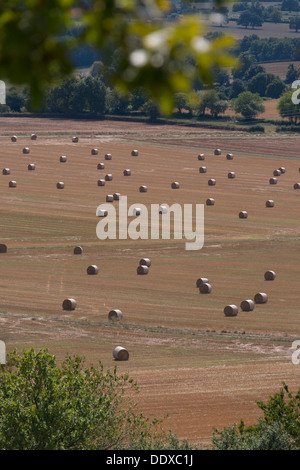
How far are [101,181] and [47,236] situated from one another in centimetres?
2383

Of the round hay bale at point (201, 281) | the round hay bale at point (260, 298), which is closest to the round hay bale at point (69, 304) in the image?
the round hay bale at point (201, 281)

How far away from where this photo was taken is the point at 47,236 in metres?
82.1

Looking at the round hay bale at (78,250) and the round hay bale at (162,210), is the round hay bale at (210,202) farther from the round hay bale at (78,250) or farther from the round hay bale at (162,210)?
the round hay bale at (78,250)

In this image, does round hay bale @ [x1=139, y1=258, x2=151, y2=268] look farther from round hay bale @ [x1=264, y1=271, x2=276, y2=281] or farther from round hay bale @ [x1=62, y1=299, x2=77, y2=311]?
round hay bale @ [x1=62, y1=299, x2=77, y2=311]

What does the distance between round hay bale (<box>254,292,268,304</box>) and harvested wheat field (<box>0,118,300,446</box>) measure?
12.0 inches

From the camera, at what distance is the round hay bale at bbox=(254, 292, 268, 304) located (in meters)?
59.1

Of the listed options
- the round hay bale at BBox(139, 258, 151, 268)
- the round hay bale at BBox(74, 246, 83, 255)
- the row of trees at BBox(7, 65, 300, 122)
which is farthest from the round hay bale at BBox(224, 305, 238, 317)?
the row of trees at BBox(7, 65, 300, 122)

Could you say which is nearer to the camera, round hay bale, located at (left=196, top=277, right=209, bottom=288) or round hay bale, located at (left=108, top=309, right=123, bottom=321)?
round hay bale, located at (left=108, top=309, right=123, bottom=321)

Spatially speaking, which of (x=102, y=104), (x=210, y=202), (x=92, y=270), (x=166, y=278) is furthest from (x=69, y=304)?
(x=102, y=104)

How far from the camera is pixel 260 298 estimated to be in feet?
194

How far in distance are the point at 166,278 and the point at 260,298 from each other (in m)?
9.34

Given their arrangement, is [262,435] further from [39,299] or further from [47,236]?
[47,236]
